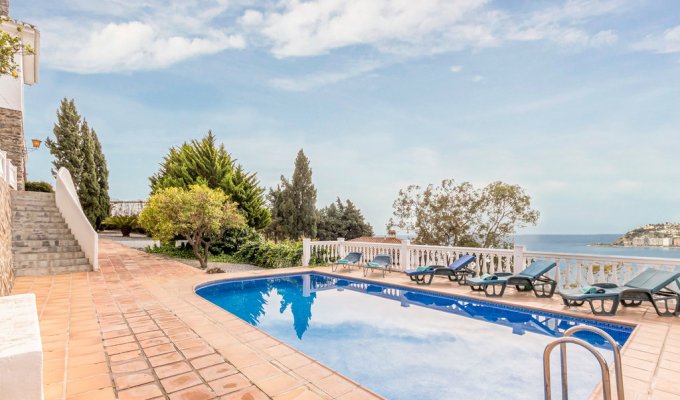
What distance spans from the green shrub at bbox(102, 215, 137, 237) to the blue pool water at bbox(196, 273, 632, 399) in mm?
19267

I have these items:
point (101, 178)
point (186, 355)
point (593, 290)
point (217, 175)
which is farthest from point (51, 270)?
point (101, 178)

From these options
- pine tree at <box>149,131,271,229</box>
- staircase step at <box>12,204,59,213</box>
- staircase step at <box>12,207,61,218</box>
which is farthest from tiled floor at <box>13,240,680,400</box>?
pine tree at <box>149,131,271,229</box>

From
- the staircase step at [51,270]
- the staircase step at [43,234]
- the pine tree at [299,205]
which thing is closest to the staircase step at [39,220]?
the staircase step at [43,234]

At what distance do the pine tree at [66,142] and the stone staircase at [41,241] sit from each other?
42.6ft

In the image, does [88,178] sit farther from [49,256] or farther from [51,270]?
[51,270]

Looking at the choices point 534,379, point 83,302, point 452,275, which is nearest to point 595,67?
point 452,275

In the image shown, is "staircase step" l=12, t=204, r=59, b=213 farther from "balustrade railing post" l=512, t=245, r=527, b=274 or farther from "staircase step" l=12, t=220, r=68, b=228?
"balustrade railing post" l=512, t=245, r=527, b=274

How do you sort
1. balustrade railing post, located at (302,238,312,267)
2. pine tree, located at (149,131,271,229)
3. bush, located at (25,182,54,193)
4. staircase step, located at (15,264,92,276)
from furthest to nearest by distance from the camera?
bush, located at (25,182,54,193) → pine tree, located at (149,131,271,229) → balustrade railing post, located at (302,238,312,267) → staircase step, located at (15,264,92,276)

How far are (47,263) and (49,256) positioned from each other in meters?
0.35

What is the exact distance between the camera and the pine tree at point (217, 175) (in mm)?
16469

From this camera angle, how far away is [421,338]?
17.6 ft

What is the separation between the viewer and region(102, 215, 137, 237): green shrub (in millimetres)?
24375

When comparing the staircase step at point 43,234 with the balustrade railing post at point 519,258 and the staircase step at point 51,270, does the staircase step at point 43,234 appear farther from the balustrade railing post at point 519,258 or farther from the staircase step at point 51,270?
the balustrade railing post at point 519,258

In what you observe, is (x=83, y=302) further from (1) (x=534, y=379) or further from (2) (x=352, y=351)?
(1) (x=534, y=379)
